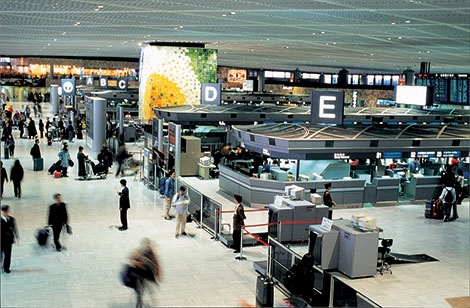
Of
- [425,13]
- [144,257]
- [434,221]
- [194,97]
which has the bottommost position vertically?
[434,221]

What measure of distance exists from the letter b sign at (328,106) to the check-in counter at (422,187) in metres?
5.02

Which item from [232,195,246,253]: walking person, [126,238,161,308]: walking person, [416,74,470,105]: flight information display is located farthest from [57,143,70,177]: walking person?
[416,74,470,105]: flight information display

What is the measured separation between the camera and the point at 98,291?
30.4ft

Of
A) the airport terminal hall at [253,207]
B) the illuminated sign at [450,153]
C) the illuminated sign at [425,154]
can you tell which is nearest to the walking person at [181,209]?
the airport terminal hall at [253,207]

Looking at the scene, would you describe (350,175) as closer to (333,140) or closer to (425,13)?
(333,140)

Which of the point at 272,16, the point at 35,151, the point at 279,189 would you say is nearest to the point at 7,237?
the point at 272,16

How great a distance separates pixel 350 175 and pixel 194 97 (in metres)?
11.2

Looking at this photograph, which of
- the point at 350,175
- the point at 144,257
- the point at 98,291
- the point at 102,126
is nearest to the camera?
the point at 144,257

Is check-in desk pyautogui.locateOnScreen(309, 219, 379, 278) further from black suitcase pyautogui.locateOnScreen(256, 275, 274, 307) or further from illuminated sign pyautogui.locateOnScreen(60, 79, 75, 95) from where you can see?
illuminated sign pyautogui.locateOnScreen(60, 79, 75, 95)

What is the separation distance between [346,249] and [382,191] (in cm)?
800

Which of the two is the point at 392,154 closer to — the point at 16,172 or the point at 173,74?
the point at 16,172

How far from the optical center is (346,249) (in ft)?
35.2

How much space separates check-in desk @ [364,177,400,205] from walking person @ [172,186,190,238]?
7.40m

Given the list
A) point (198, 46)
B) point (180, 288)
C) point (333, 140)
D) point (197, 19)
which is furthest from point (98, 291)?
point (198, 46)
